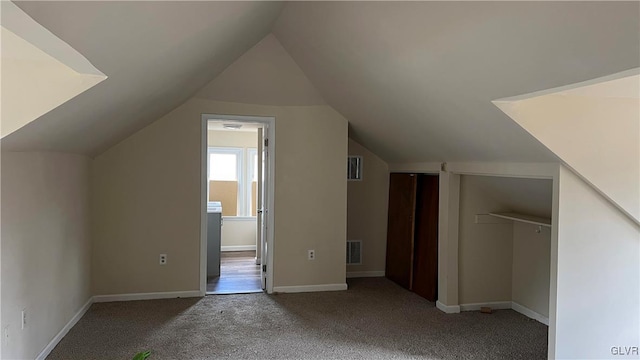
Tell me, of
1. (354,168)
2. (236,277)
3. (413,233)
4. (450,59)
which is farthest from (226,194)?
(450,59)

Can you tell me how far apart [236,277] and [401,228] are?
7.11 feet

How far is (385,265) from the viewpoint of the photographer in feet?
18.8

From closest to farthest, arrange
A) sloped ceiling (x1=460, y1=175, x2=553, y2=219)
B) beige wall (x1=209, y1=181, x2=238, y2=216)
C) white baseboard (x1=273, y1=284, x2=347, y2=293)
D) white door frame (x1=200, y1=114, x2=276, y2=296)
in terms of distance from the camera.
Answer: sloped ceiling (x1=460, y1=175, x2=553, y2=219) → white door frame (x1=200, y1=114, x2=276, y2=296) → white baseboard (x1=273, y1=284, x2=347, y2=293) → beige wall (x1=209, y1=181, x2=238, y2=216)

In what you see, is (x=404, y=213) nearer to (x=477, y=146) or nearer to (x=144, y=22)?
(x=477, y=146)

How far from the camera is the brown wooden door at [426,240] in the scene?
455 centimetres

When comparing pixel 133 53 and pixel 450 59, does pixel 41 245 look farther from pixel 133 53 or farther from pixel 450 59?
pixel 450 59

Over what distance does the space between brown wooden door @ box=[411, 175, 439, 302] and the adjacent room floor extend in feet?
5.90

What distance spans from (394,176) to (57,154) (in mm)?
3688

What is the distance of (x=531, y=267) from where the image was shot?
4199 mm

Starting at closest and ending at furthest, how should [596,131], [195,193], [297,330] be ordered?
[596,131], [297,330], [195,193]

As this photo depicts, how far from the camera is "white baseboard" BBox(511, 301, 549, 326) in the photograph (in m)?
4.00

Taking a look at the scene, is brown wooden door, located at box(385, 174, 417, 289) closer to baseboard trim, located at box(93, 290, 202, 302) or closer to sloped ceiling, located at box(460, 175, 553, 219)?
sloped ceiling, located at box(460, 175, 553, 219)

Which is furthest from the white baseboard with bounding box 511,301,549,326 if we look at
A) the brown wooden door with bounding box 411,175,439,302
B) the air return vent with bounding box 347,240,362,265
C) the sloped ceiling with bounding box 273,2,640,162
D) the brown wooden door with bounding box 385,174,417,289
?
the air return vent with bounding box 347,240,362,265

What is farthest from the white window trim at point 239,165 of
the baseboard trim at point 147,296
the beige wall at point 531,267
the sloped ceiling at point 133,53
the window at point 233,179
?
the beige wall at point 531,267
